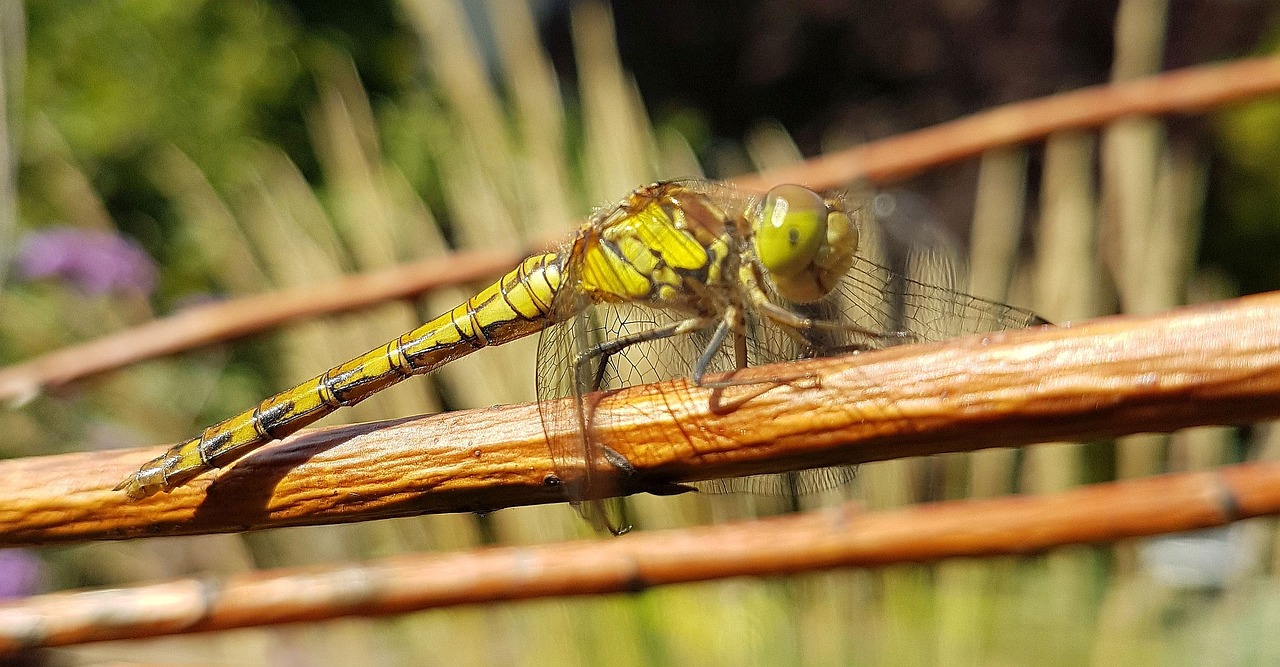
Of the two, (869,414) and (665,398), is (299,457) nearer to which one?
(665,398)

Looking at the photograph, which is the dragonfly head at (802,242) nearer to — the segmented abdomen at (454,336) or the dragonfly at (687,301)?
the dragonfly at (687,301)

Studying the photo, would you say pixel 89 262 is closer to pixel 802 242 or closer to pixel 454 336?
pixel 454 336

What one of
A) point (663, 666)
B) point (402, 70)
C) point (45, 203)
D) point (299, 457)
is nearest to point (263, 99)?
point (402, 70)

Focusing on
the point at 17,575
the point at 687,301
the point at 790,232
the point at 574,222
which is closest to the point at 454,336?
the point at 687,301

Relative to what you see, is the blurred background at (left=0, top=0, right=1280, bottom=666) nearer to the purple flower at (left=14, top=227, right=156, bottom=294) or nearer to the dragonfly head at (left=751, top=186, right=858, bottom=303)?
the purple flower at (left=14, top=227, right=156, bottom=294)

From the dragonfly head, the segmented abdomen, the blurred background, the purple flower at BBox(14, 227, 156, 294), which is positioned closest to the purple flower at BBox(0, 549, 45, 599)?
the blurred background

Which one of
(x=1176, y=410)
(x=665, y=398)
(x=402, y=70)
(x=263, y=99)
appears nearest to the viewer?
(x=1176, y=410)

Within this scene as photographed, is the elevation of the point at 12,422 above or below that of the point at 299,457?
above

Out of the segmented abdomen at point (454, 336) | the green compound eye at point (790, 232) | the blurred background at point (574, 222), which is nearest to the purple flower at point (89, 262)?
the blurred background at point (574, 222)
